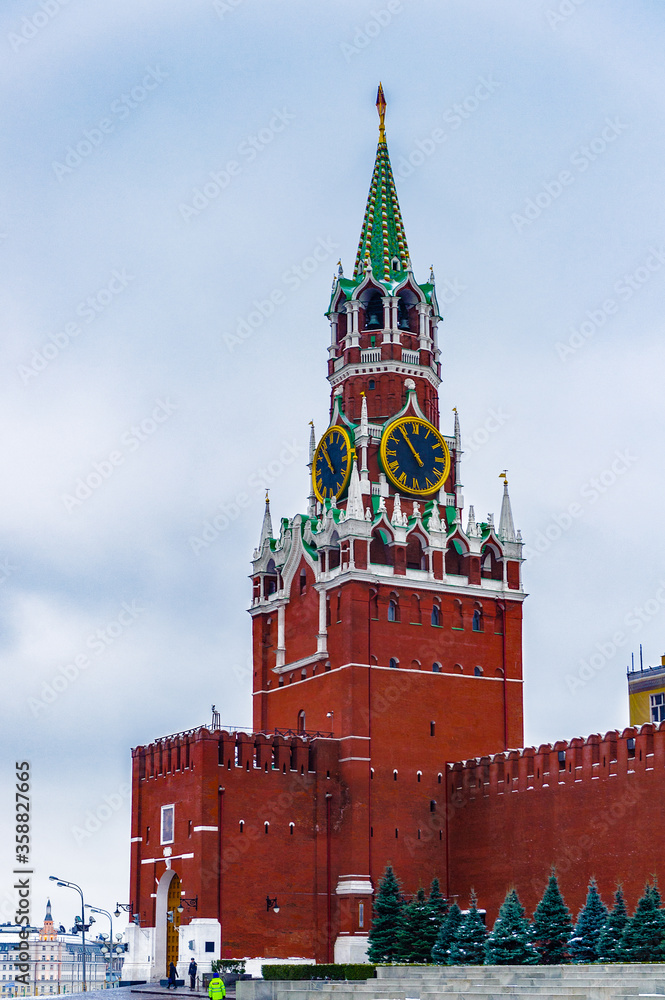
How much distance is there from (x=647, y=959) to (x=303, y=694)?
20.7m

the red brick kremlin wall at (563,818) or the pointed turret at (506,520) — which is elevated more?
the pointed turret at (506,520)

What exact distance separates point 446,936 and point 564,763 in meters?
7.18

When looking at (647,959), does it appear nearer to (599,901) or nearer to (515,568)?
(599,901)

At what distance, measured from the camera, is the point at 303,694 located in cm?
6150

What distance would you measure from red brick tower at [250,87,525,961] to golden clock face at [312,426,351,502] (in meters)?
0.09

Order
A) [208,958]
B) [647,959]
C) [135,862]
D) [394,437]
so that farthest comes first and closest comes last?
[394,437] → [135,862] → [208,958] → [647,959]

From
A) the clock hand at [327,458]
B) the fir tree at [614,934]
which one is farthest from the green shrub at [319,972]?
the clock hand at [327,458]

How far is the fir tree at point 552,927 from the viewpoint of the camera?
47906 mm

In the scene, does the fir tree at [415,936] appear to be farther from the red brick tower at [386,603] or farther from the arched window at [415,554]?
the arched window at [415,554]

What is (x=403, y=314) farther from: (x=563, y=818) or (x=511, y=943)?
(x=511, y=943)

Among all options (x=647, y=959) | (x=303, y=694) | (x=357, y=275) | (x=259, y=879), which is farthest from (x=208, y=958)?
(x=357, y=275)

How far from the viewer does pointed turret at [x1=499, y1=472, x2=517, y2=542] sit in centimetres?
6400

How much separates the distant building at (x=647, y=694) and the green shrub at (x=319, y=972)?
50.0 m

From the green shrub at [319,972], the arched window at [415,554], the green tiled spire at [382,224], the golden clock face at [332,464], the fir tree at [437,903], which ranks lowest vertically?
the green shrub at [319,972]
